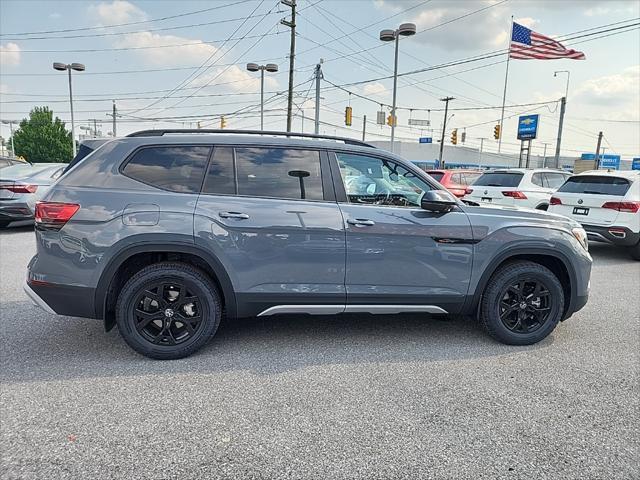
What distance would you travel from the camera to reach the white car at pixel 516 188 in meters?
9.77

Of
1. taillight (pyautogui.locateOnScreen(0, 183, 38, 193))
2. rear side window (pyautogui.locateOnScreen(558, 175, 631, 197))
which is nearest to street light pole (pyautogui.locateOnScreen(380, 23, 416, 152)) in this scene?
rear side window (pyautogui.locateOnScreen(558, 175, 631, 197))

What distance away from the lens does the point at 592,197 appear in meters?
7.95

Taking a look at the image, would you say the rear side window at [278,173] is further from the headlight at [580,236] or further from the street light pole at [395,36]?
the street light pole at [395,36]

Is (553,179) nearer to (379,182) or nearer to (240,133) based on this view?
(379,182)

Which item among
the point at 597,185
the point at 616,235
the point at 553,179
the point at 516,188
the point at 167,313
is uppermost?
the point at 553,179

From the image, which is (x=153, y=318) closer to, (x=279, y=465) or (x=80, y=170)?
(x=80, y=170)

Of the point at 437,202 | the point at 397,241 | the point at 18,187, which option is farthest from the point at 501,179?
the point at 18,187

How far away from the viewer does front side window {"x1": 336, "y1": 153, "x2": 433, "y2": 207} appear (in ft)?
11.9

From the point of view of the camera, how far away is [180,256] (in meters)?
3.46

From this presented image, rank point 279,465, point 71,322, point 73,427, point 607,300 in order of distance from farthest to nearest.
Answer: point 607,300
point 71,322
point 73,427
point 279,465

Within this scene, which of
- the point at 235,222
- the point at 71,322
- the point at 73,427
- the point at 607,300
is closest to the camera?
the point at 73,427

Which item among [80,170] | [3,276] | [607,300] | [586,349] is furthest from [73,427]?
[607,300]

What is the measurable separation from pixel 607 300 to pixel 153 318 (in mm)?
5389

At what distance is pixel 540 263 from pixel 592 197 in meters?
5.11
